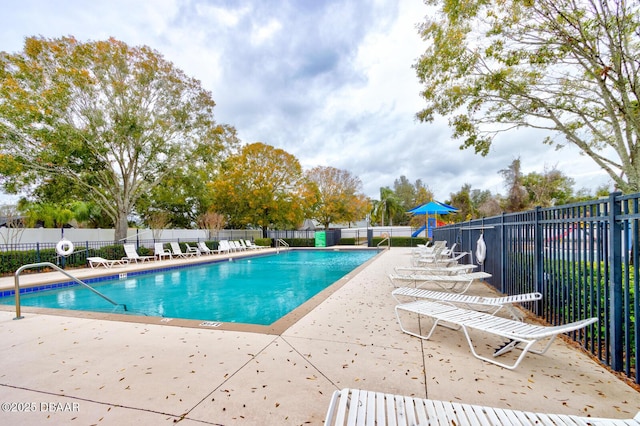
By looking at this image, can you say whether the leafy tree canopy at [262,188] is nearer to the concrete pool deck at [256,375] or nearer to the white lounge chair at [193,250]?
the white lounge chair at [193,250]

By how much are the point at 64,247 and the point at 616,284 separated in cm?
1326

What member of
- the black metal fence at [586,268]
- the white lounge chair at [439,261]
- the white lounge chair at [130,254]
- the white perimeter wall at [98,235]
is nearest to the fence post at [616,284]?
the black metal fence at [586,268]

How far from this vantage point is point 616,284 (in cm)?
246

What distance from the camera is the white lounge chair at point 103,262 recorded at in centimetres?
1084

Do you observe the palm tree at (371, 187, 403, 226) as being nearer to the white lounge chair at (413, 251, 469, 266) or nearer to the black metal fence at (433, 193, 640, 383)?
the white lounge chair at (413, 251, 469, 266)

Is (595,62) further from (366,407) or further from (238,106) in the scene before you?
(238,106)

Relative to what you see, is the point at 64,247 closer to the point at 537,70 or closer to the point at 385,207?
the point at 537,70

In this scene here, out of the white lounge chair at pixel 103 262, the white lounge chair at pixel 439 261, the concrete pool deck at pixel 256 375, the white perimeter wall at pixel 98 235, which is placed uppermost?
the white perimeter wall at pixel 98 235

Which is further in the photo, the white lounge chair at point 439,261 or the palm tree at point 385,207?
the palm tree at point 385,207

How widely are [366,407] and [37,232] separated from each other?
1881 cm

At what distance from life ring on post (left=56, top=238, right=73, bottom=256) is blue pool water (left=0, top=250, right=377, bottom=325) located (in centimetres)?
191

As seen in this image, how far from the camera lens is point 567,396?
84.7 inches

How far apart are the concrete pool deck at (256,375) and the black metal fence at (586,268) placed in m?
0.30

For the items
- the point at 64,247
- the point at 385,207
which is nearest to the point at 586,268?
the point at 64,247
